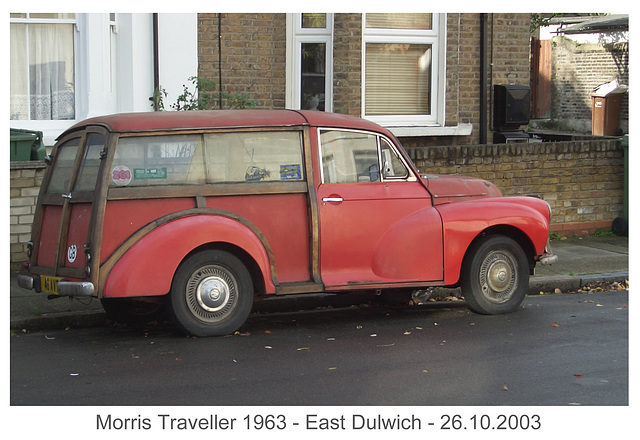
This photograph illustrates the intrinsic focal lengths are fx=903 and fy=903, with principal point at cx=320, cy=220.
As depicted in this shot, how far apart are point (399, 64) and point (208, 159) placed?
652 centimetres

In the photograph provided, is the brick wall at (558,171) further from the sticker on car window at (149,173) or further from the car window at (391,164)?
the sticker on car window at (149,173)

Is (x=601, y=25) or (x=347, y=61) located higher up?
(x=601, y=25)

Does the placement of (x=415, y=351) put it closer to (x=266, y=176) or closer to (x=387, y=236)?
(x=387, y=236)

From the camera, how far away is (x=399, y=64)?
13.6 metres

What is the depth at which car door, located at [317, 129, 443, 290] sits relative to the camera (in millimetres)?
8086

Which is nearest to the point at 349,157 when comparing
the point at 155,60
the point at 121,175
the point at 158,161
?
the point at 158,161

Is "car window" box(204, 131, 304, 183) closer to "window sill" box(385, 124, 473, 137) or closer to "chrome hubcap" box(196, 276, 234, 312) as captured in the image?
"chrome hubcap" box(196, 276, 234, 312)

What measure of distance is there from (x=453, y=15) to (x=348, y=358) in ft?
25.7

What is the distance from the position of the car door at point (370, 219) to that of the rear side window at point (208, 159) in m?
0.37

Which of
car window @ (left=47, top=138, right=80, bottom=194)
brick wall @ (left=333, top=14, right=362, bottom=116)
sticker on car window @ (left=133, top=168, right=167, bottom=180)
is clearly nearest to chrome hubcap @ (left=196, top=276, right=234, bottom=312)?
sticker on car window @ (left=133, top=168, right=167, bottom=180)

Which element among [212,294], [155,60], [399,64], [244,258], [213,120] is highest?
[399,64]

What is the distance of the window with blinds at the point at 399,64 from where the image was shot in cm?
1343

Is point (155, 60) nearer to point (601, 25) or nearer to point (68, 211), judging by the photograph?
point (68, 211)

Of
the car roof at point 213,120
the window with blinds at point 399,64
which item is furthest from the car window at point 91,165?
the window with blinds at point 399,64
